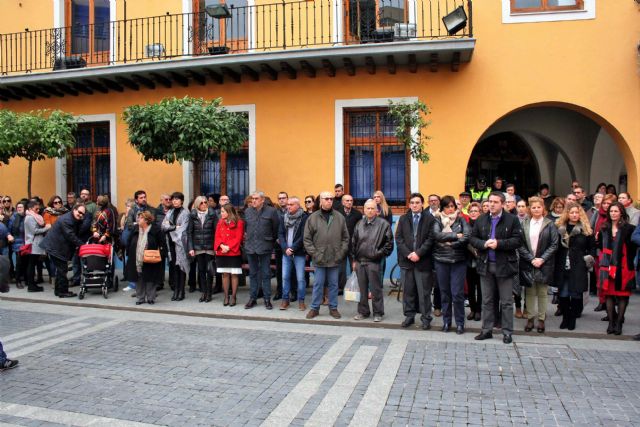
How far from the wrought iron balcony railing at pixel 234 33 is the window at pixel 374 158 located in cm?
165

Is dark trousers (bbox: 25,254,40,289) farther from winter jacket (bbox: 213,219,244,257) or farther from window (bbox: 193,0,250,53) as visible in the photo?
window (bbox: 193,0,250,53)

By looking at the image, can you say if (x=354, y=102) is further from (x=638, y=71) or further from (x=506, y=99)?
(x=638, y=71)

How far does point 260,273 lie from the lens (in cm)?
929

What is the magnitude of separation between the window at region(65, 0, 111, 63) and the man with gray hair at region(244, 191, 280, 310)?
7428 millimetres

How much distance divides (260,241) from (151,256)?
6.49ft

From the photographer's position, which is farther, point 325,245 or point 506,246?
point 325,245

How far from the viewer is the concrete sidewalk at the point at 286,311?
7.68 metres

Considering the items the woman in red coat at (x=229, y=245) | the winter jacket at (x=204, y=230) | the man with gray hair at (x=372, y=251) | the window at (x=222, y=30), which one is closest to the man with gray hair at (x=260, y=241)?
the woman in red coat at (x=229, y=245)

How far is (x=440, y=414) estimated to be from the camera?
A: 468 centimetres

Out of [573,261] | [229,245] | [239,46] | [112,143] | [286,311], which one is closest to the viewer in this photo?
[573,261]

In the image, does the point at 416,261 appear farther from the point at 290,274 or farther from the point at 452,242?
the point at 290,274

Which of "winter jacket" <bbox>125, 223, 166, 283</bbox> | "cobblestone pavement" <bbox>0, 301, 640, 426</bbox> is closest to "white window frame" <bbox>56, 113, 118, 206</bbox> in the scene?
"winter jacket" <bbox>125, 223, 166, 283</bbox>

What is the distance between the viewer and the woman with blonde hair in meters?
7.56

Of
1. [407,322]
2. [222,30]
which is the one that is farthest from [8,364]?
[222,30]
